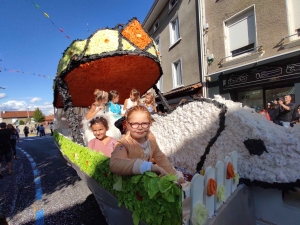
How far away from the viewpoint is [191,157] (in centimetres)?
213

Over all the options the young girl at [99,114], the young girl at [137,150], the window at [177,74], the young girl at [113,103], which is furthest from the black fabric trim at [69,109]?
the window at [177,74]

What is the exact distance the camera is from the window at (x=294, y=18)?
5.60 metres

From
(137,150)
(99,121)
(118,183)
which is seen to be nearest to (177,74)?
(99,121)

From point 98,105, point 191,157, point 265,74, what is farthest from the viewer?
point 265,74

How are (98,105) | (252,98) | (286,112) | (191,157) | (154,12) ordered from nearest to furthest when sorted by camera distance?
(191,157), (98,105), (286,112), (252,98), (154,12)

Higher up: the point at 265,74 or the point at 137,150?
the point at 265,74

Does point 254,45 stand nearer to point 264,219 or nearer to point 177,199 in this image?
point 264,219

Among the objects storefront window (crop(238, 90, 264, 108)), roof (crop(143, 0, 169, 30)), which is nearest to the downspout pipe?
storefront window (crop(238, 90, 264, 108))

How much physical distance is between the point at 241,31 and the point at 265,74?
1963mm

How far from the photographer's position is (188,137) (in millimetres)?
2242

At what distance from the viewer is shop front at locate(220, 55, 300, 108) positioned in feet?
19.4

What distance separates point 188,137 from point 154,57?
148 centimetres

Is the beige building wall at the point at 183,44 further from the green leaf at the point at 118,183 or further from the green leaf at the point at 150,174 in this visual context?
the green leaf at the point at 150,174

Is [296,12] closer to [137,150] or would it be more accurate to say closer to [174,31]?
[174,31]
